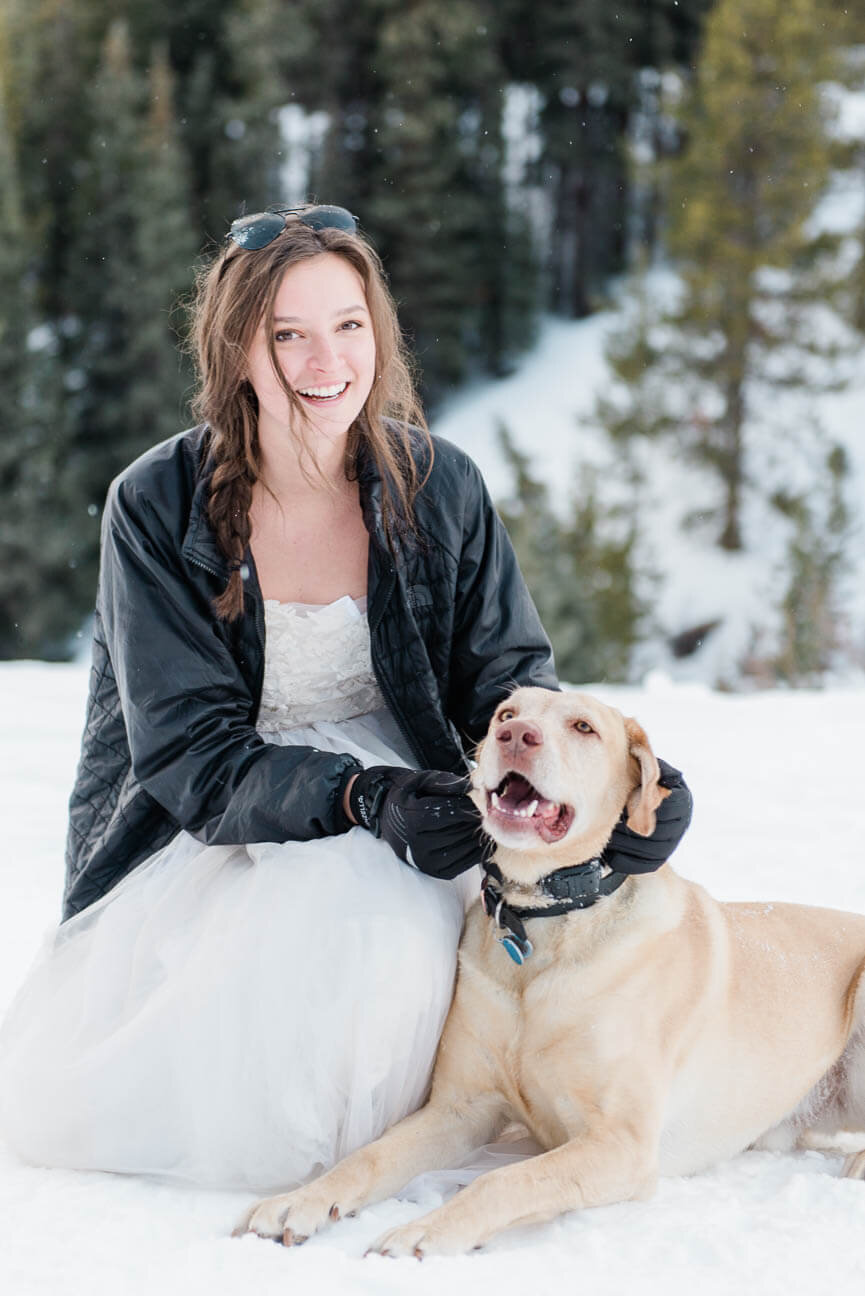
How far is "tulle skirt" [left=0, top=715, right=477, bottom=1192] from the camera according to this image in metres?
2.19

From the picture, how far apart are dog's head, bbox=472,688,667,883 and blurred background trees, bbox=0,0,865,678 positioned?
11.8m

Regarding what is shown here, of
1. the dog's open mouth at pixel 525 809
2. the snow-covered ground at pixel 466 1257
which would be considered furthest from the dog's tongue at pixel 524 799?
the snow-covered ground at pixel 466 1257

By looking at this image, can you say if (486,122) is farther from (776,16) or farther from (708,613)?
(708,613)

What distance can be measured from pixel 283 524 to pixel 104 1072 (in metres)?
1.19

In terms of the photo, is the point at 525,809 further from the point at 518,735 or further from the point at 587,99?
the point at 587,99

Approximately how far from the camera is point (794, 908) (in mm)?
2627

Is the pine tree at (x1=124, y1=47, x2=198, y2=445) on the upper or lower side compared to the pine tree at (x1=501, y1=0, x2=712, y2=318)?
lower

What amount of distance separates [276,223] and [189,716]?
1.06 meters

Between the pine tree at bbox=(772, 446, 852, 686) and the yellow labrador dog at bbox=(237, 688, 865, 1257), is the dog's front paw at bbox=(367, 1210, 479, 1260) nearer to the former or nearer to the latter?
the yellow labrador dog at bbox=(237, 688, 865, 1257)

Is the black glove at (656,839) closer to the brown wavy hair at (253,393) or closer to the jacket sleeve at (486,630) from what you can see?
the jacket sleeve at (486,630)

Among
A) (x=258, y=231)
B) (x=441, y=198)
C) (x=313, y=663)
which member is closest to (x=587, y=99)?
(x=441, y=198)

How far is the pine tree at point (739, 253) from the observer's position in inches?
661

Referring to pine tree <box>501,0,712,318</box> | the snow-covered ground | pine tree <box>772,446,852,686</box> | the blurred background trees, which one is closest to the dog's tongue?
the snow-covered ground

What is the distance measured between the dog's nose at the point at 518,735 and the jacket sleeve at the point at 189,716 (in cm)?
35
